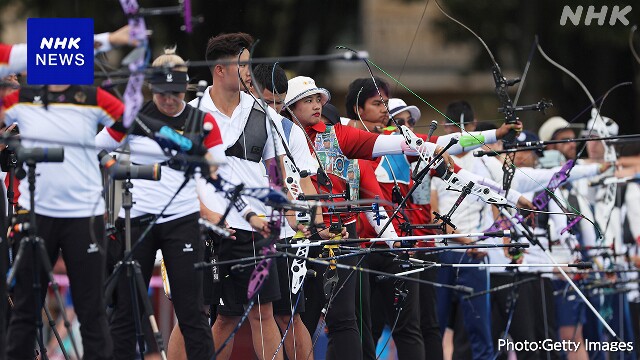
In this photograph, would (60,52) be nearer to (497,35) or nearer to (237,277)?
(237,277)

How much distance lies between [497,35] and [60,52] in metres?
14.0

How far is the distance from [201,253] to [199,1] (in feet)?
29.6

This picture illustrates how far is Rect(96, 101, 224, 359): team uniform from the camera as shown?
23.2 ft

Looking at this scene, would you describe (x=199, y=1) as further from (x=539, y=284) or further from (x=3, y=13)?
(x=539, y=284)

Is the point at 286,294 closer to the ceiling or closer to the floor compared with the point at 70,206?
closer to the floor

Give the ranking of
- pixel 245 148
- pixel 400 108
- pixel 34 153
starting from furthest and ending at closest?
pixel 400 108 < pixel 245 148 < pixel 34 153

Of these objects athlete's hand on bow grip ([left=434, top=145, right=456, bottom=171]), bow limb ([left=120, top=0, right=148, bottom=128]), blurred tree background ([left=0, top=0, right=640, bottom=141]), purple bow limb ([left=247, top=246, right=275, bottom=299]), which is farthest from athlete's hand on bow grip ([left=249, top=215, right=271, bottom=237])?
blurred tree background ([left=0, top=0, right=640, bottom=141])

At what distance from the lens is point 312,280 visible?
8227mm

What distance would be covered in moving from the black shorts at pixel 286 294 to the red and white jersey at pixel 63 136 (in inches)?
68.4

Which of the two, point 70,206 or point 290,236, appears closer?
point 70,206

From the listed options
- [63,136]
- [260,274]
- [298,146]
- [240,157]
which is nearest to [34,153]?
[63,136]

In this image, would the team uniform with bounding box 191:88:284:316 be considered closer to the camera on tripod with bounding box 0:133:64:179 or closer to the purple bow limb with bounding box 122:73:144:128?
the purple bow limb with bounding box 122:73:144:128

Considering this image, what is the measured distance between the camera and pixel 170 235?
282 inches

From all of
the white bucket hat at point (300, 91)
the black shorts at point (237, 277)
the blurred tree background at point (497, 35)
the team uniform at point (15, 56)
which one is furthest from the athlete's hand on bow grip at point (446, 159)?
the blurred tree background at point (497, 35)
